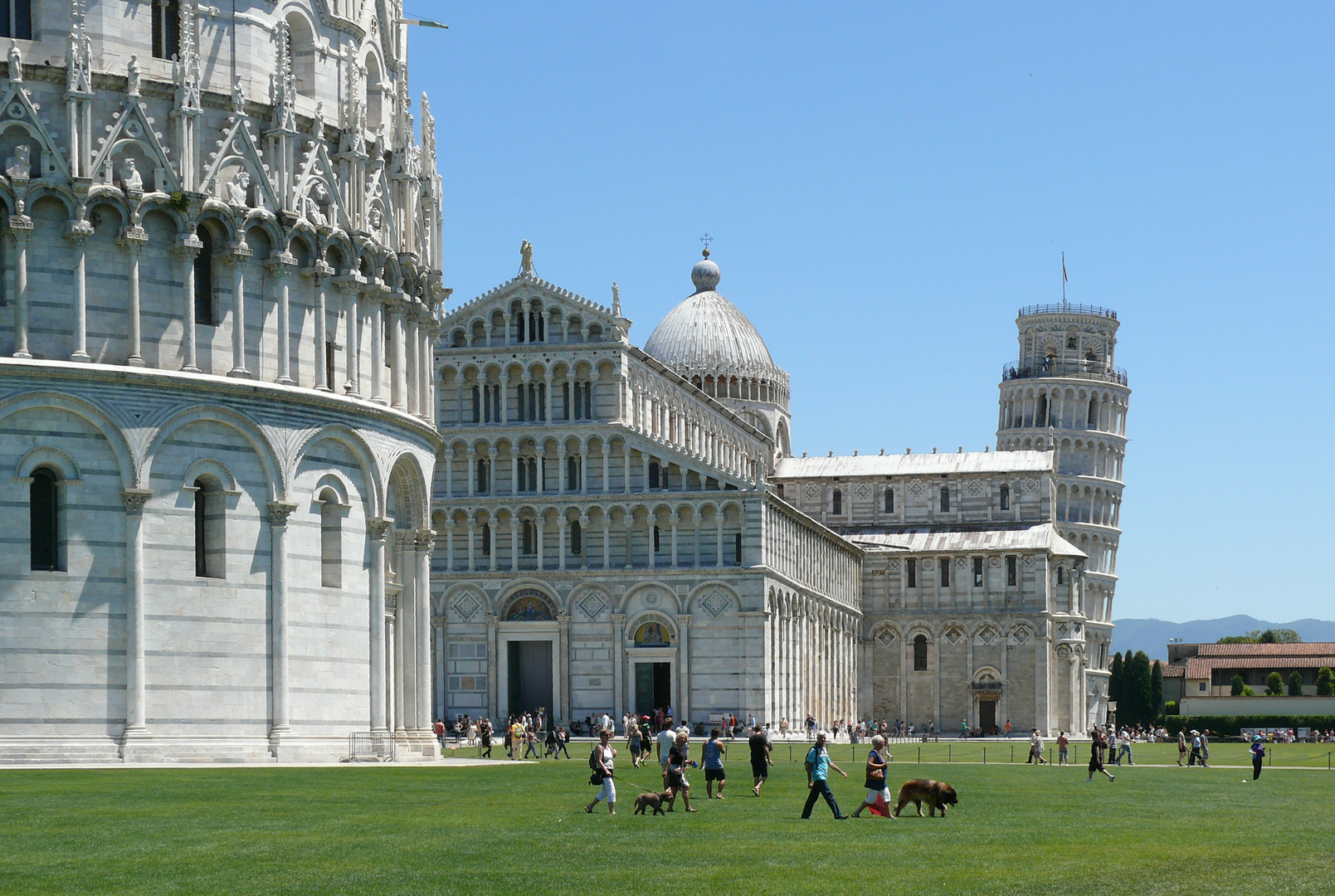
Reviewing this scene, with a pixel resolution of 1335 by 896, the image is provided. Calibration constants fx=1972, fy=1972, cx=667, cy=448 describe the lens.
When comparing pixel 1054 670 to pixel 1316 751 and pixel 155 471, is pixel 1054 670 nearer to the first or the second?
pixel 1316 751

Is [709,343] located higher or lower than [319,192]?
higher

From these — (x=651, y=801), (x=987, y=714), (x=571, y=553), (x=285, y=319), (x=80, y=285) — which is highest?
(x=80, y=285)

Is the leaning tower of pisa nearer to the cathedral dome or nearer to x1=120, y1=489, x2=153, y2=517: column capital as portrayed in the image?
the cathedral dome

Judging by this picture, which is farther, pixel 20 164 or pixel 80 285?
pixel 80 285

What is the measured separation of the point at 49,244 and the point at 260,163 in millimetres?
5515

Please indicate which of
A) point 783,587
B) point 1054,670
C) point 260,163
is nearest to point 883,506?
point 1054,670

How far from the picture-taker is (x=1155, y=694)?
12938 centimetres

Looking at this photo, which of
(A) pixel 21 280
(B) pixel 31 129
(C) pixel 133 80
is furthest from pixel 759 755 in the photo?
(B) pixel 31 129

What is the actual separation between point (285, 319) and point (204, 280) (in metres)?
2.08

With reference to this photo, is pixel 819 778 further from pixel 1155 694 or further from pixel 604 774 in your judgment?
pixel 1155 694

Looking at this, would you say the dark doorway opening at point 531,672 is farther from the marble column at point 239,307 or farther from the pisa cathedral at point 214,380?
the marble column at point 239,307

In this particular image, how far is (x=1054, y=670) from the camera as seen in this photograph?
116 metres

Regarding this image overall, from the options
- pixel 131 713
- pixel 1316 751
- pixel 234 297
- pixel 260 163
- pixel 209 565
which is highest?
pixel 260 163

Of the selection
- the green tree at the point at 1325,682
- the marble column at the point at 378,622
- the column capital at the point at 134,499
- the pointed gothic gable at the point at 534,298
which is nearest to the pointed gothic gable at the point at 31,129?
the column capital at the point at 134,499
